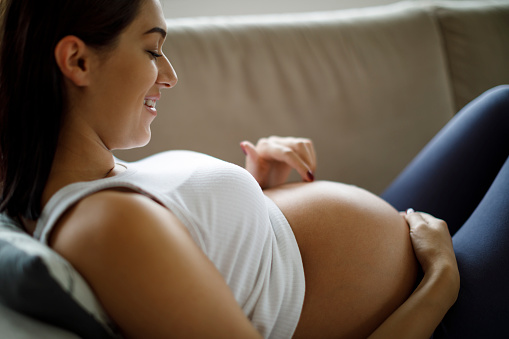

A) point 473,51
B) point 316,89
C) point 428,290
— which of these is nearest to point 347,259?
point 428,290

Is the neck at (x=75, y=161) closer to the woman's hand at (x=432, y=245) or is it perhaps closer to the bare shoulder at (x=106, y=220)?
the bare shoulder at (x=106, y=220)

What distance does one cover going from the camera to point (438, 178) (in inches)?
42.9

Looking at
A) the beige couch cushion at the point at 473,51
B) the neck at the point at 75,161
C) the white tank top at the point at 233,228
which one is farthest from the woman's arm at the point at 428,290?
the beige couch cushion at the point at 473,51

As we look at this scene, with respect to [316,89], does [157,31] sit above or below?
above

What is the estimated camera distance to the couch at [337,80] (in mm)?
1328

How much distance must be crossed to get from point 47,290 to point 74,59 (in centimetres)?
36

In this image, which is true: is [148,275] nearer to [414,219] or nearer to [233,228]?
[233,228]

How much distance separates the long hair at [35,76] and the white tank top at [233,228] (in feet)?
0.24

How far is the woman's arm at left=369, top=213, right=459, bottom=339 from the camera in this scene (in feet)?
2.39

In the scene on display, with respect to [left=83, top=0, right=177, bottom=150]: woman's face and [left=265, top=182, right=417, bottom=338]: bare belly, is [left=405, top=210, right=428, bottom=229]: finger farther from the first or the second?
[left=83, top=0, right=177, bottom=150]: woman's face

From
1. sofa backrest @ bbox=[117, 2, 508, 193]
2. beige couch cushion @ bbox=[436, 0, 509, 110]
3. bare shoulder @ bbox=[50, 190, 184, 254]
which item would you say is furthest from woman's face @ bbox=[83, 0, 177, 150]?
beige couch cushion @ bbox=[436, 0, 509, 110]

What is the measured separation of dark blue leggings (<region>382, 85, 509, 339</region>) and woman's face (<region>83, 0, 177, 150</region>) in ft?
2.10

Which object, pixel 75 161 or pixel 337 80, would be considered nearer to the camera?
pixel 75 161

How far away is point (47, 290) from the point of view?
0.54 meters
